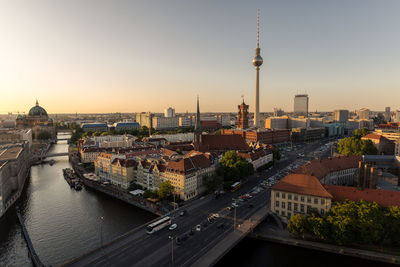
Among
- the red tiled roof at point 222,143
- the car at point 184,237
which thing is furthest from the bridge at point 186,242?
the red tiled roof at point 222,143

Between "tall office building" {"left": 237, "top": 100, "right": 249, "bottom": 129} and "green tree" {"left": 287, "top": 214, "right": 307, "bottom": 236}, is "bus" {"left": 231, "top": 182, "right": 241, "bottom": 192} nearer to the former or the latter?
"green tree" {"left": 287, "top": 214, "right": 307, "bottom": 236}

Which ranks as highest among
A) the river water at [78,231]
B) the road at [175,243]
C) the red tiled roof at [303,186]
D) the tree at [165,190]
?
the red tiled roof at [303,186]

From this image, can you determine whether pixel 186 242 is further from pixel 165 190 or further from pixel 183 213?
pixel 165 190

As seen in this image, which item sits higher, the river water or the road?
the road

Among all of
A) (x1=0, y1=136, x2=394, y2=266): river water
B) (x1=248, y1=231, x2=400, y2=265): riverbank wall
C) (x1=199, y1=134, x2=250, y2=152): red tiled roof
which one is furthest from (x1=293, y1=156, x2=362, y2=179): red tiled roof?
(x1=199, y1=134, x2=250, y2=152): red tiled roof

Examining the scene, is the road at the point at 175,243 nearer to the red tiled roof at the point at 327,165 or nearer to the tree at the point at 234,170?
the red tiled roof at the point at 327,165

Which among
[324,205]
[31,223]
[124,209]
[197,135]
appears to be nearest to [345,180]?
[324,205]
